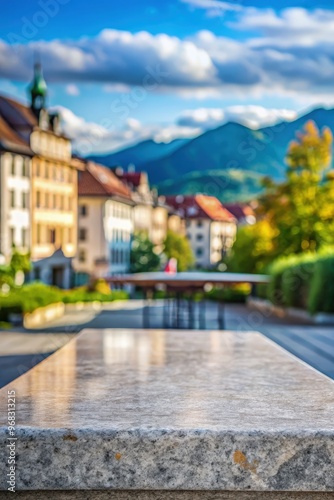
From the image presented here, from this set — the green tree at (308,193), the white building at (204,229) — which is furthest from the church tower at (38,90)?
the white building at (204,229)

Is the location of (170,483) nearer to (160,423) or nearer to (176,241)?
(160,423)

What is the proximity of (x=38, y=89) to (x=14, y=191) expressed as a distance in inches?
476

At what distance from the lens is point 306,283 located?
105 ft

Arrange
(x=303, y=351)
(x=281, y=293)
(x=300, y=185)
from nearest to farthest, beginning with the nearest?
(x=303, y=351)
(x=281, y=293)
(x=300, y=185)

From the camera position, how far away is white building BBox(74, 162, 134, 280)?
253ft

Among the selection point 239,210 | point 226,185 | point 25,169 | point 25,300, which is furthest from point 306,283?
point 239,210

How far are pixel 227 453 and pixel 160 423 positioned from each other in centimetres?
30

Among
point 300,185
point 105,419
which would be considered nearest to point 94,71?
point 105,419

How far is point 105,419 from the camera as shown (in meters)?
3.53

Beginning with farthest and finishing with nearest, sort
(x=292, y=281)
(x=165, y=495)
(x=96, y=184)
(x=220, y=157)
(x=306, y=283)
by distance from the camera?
(x=96, y=184) < (x=220, y=157) < (x=292, y=281) < (x=306, y=283) < (x=165, y=495)

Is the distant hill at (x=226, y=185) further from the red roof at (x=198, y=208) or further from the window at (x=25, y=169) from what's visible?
the window at (x=25, y=169)

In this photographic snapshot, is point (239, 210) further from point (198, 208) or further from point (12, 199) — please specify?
point (12, 199)

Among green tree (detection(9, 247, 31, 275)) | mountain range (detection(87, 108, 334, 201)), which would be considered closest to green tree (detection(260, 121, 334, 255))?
mountain range (detection(87, 108, 334, 201))

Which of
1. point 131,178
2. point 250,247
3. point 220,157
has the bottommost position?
point 250,247
